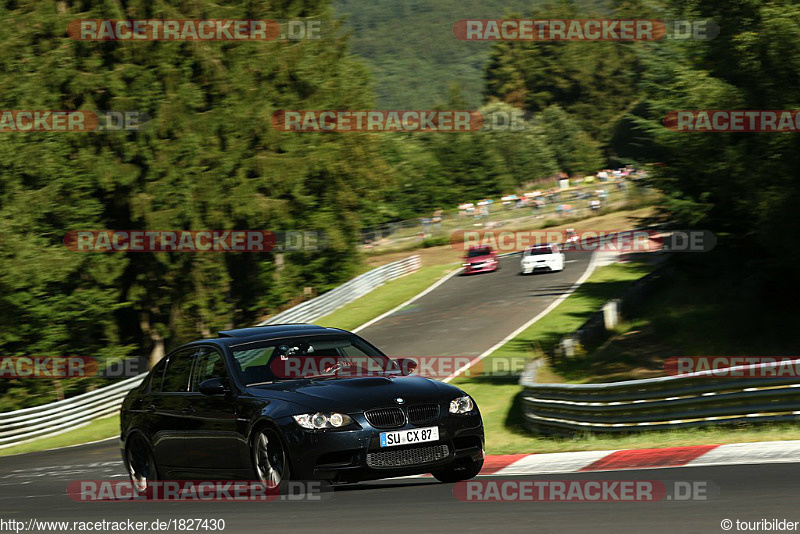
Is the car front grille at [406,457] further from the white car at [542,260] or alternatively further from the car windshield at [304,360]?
the white car at [542,260]

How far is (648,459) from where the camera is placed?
1041 centimetres

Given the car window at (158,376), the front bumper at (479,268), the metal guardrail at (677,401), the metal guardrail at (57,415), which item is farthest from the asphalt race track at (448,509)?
the front bumper at (479,268)

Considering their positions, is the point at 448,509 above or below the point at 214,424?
below

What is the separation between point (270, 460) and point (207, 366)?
1.42 meters

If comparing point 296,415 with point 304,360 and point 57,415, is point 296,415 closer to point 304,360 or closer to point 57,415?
point 304,360

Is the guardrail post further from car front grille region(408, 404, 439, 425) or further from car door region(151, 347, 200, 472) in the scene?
car front grille region(408, 404, 439, 425)

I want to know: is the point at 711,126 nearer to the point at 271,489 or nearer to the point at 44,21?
the point at 271,489

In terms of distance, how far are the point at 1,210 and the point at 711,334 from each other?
20488 millimetres

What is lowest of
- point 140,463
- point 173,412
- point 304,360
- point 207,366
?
point 140,463

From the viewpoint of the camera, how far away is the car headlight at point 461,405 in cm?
861

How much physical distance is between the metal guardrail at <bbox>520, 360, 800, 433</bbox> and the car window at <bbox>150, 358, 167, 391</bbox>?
20.4ft

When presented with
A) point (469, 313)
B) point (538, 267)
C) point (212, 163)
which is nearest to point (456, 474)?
point (469, 313)

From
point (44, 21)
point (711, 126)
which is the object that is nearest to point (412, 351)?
point (711, 126)

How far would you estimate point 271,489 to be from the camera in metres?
8.38
